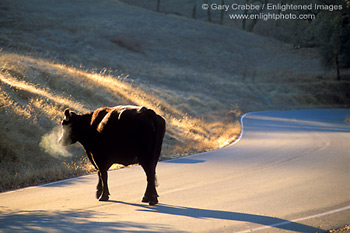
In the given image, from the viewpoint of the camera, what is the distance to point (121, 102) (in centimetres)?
2362

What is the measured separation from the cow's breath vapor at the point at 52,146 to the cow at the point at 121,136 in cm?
492

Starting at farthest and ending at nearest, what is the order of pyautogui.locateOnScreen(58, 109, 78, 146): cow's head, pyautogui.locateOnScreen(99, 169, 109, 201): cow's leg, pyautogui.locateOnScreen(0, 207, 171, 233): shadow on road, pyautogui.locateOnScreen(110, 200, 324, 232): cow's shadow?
pyautogui.locateOnScreen(58, 109, 78, 146): cow's head < pyautogui.locateOnScreen(99, 169, 109, 201): cow's leg < pyautogui.locateOnScreen(110, 200, 324, 232): cow's shadow < pyautogui.locateOnScreen(0, 207, 171, 233): shadow on road

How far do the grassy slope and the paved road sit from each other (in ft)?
6.81

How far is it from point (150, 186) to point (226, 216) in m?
1.61

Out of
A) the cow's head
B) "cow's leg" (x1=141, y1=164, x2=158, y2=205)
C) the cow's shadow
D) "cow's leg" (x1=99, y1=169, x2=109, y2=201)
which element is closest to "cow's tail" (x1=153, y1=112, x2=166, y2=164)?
"cow's leg" (x1=141, y1=164, x2=158, y2=205)

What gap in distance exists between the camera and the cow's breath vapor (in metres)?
13.0

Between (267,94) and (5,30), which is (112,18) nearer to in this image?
(5,30)

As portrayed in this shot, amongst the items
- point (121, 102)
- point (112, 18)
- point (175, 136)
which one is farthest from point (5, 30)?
point (175, 136)

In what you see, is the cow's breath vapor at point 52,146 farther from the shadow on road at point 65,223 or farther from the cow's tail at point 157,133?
the cow's tail at point 157,133

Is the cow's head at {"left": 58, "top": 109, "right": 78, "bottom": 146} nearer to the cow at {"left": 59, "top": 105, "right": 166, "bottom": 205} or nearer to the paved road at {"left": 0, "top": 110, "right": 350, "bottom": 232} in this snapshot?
the cow at {"left": 59, "top": 105, "right": 166, "bottom": 205}

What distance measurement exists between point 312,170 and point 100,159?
22.2 feet

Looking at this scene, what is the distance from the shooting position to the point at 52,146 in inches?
536

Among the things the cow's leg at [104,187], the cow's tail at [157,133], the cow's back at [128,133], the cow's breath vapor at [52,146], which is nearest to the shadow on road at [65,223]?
the cow's leg at [104,187]

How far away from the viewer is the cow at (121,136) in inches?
306
